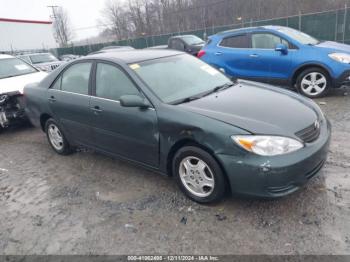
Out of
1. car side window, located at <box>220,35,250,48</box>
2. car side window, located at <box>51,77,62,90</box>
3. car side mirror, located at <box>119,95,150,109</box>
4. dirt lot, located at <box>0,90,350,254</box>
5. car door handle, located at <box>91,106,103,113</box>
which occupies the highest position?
car side window, located at <box>220,35,250,48</box>

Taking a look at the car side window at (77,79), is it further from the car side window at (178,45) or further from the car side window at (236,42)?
the car side window at (178,45)

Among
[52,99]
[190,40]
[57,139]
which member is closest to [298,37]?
[52,99]

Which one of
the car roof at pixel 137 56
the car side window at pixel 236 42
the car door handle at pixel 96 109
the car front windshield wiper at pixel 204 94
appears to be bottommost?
the car door handle at pixel 96 109

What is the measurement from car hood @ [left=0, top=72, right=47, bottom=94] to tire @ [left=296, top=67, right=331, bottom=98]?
604 cm

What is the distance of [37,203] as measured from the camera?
3559 millimetres

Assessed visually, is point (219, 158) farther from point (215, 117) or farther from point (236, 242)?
point (236, 242)

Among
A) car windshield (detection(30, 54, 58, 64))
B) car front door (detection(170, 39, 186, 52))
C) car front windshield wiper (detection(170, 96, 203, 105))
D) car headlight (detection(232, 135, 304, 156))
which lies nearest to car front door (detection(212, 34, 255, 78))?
car front windshield wiper (detection(170, 96, 203, 105))

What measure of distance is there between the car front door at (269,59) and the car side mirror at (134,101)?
4620 mm

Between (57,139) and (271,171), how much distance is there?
12.0 ft

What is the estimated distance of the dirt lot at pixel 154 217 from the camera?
258cm

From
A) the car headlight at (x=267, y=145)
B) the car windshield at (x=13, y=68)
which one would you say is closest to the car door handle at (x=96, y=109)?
the car headlight at (x=267, y=145)

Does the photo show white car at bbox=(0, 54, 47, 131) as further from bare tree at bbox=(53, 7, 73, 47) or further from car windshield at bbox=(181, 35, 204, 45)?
bare tree at bbox=(53, 7, 73, 47)

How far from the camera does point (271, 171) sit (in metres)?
2.56

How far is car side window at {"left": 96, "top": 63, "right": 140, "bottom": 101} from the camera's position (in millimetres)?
3467
